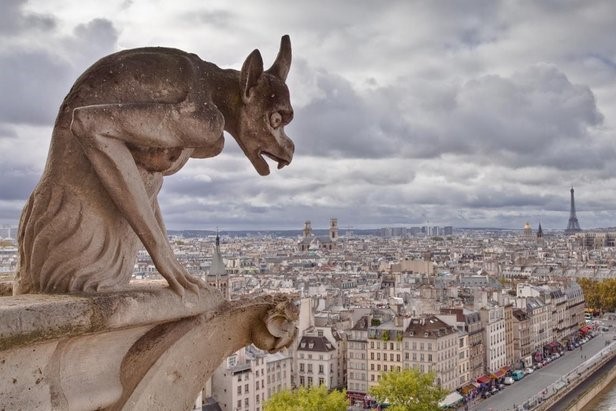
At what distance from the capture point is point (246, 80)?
3664mm

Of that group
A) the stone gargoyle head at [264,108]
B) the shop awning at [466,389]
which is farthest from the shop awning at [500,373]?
the stone gargoyle head at [264,108]

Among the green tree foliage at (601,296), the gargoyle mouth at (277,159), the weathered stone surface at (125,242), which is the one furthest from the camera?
the green tree foliage at (601,296)

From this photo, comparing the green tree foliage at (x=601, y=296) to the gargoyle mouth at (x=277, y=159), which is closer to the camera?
the gargoyle mouth at (x=277, y=159)

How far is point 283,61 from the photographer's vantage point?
12.7 ft

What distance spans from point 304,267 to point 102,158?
121622 millimetres

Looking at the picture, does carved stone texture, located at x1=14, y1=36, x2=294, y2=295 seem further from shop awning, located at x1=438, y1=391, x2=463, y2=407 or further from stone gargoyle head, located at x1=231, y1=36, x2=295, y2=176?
shop awning, located at x1=438, y1=391, x2=463, y2=407

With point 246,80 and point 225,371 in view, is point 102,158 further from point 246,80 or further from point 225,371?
point 225,371

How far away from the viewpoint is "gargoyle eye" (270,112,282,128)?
378 cm

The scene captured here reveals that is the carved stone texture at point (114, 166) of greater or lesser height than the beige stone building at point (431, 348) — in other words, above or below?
above

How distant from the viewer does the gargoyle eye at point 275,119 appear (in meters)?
3.78

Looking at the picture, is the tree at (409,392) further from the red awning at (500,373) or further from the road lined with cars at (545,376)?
the red awning at (500,373)

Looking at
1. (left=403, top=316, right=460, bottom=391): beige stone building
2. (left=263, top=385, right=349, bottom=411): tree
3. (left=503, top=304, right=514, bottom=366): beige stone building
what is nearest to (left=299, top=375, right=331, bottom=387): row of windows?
(left=403, top=316, right=460, bottom=391): beige stone building

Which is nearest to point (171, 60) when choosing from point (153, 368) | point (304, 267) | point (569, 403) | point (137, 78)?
point (137, 78)

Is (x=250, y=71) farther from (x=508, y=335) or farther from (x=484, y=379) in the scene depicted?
(x=508, y=335)
